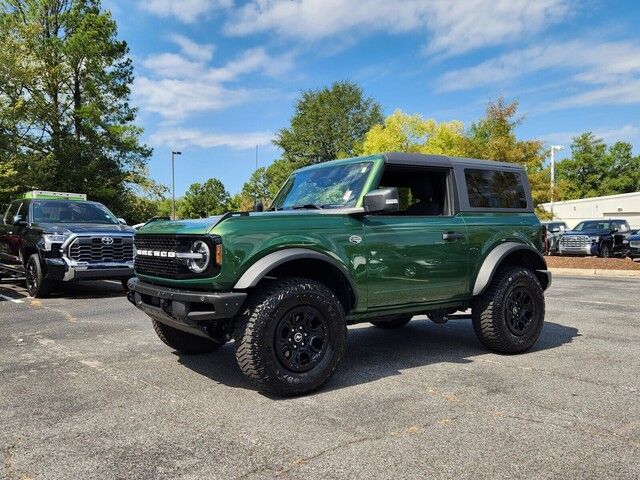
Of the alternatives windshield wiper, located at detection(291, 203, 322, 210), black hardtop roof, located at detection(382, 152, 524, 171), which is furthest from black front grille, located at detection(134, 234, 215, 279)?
black hardtop roof, located at detection(382, 152, 524, 171)

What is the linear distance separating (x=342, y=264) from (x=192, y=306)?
1203 mm

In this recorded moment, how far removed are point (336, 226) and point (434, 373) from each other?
60.6 inches

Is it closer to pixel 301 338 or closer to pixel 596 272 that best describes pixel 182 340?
pixel 301 338

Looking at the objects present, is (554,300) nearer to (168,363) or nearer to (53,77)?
(168,363)

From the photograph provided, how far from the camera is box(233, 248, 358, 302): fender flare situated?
3.85 m

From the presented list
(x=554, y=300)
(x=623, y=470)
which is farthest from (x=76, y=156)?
(x=623, y=470)

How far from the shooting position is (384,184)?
5.41 m

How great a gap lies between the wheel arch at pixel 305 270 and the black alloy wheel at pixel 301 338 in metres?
0.36

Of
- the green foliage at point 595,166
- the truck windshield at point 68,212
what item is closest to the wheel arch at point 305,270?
the truck windshield at point 68,212

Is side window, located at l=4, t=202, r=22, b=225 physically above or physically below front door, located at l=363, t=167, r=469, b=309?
above

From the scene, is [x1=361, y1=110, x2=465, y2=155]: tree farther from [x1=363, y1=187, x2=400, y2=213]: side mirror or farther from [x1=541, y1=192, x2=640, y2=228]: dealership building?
[x1=363, y1=187, x2=400, y2=213]: side mirror

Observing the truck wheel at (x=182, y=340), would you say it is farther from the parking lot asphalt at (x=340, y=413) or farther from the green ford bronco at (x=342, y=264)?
the parking lot asphalt at (x=340, y=413)

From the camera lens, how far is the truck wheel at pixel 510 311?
5.12 metres

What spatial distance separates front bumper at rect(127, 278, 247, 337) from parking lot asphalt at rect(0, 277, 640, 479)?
542 mm
